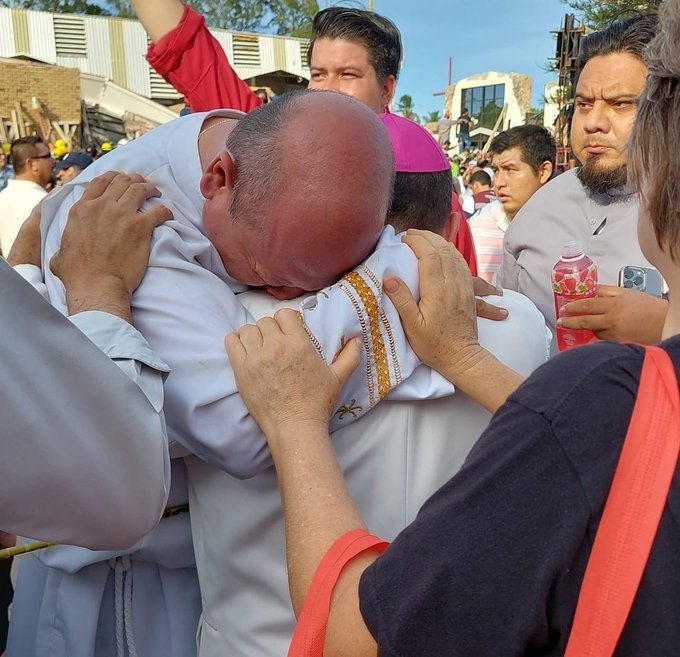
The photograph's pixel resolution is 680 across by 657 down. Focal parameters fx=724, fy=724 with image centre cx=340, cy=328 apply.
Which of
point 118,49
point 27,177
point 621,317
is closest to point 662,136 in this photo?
point 621,317

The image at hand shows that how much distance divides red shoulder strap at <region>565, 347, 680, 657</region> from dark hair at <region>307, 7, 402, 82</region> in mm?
2653

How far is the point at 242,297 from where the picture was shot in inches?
54.8

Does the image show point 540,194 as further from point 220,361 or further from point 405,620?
point 405,620

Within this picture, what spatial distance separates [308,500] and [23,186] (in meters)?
6.68

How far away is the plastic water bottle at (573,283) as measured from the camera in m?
2.06

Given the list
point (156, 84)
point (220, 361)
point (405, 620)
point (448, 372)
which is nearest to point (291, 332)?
point (220, 361)

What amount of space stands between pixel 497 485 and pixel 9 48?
37.2m

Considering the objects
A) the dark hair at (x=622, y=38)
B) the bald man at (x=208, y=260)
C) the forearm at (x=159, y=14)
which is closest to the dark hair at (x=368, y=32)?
the forearm at (x=159, y=14)

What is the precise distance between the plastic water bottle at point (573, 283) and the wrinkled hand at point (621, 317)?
0.07 metres

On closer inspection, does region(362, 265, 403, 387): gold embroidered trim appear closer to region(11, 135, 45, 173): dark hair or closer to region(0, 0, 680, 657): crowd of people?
region(0, 0, 680, 657): crowd of people

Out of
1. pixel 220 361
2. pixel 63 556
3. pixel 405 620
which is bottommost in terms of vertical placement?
pixel 63 556

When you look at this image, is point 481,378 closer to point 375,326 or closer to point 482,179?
point 375,326

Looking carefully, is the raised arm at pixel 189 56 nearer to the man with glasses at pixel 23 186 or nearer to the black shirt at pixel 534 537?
the black shirt at pixel 534 537

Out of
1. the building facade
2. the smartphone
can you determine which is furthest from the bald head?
the building facade
